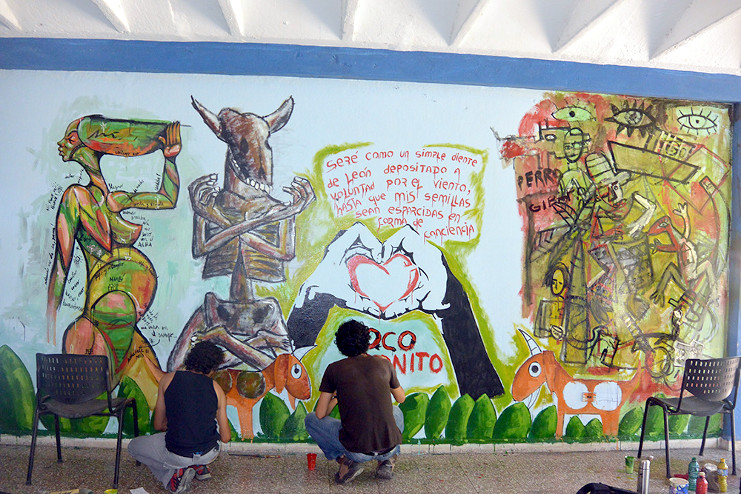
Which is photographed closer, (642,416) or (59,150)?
(59,150)

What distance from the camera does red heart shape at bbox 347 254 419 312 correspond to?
15.1 feet

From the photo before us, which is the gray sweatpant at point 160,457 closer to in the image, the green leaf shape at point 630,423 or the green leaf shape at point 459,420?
the green leaf shape at point 459,420

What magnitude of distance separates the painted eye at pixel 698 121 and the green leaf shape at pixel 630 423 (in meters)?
2.66

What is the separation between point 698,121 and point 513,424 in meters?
3.29

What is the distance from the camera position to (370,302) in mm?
4598

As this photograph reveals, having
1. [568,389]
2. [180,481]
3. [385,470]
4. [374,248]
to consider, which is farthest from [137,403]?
[568,389]

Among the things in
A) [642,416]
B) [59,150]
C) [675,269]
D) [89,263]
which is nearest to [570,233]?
[675,269]

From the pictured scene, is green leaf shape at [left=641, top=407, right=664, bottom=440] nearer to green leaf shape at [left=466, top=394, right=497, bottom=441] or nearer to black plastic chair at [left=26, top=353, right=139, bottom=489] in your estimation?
green leaf shape at [left=466, top=394, right=497, bottom=441]

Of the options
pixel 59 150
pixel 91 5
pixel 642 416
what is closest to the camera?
pixel 91 5

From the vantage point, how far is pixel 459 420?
4.65 m

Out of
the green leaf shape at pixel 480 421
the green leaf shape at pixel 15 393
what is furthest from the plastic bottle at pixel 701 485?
the green leaf shape at pixel 15 393

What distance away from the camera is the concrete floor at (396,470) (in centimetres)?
389

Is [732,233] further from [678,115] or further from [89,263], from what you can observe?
[89,263]

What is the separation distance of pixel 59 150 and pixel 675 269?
5.61 m
